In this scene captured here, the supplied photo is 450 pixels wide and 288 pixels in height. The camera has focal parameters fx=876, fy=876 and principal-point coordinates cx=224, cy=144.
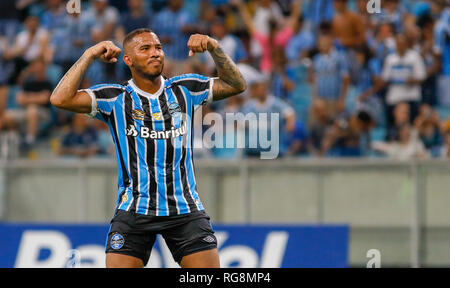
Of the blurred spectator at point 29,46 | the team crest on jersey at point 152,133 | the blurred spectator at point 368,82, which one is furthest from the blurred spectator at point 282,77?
the team crest on jersey at point 152,133

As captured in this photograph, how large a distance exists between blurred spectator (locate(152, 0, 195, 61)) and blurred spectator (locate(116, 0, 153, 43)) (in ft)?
0.43

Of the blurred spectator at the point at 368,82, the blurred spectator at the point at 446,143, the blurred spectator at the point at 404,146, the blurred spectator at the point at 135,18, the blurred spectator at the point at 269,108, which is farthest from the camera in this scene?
the blurred spectator at the point at 135,18

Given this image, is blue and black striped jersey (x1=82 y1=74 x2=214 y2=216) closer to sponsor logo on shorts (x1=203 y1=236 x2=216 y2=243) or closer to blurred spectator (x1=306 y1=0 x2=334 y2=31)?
sponsor logo on shorts (x1=203 y1=236 x2=216 y2=243)

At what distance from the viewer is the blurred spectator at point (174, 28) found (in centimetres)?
1226

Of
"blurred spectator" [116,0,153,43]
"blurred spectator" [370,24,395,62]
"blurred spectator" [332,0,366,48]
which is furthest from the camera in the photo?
"blurred spectator" [116,0,153,43]

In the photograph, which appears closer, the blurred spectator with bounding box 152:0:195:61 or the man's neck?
the man's neck

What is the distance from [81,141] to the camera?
1152 centimetres

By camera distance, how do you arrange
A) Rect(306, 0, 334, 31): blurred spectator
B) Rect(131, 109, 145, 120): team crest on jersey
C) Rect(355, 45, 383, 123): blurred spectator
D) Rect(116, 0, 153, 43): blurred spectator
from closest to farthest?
1. Rect(131, 109, 145, 120): team crest on jersey
2. Rect(355, 45, 383, 123): blurred spectator
3. Rect(306, 0, 334, 31): blurred spectator
4. Rect(116, 0, 153, 43): blurred spectator

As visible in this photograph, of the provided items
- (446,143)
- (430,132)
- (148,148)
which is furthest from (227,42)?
(148,148)

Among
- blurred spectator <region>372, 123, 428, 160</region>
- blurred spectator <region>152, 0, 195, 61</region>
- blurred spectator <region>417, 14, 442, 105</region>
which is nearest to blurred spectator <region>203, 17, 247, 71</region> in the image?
blurred spectator <region>152, 0, 195, 61</region>

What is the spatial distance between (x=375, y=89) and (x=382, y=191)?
1.73 m

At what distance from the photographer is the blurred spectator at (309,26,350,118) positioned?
1138 centimetres

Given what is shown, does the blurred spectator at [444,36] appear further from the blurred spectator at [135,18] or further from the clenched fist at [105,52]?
the clenched fist at [105,52]

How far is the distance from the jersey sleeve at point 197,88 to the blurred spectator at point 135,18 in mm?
5982
